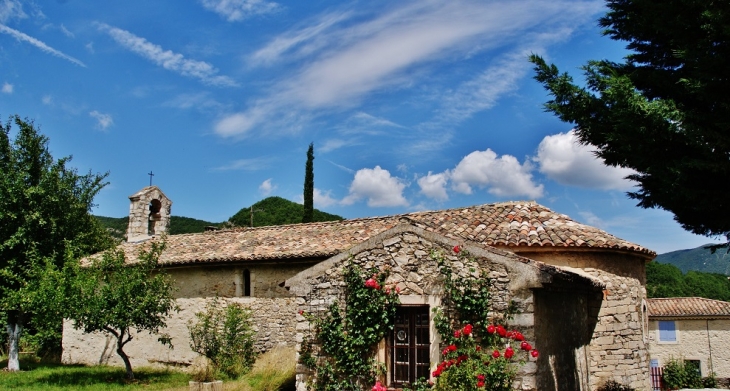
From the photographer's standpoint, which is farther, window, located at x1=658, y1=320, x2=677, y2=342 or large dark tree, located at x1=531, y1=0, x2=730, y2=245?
window, located at x1=658, y1=320, x2=677, y2=342

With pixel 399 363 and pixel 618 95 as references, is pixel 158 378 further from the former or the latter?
pixel 618 95

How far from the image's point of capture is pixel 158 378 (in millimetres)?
16344

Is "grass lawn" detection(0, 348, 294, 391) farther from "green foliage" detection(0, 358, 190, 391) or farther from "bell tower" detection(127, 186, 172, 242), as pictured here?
"bell tower" detection(127, 186, 172, 242)

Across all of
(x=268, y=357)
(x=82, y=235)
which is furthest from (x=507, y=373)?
(x=82, y=235)

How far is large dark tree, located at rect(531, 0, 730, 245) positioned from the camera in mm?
7391

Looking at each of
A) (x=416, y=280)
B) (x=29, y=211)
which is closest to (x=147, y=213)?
(x=29, y=211)

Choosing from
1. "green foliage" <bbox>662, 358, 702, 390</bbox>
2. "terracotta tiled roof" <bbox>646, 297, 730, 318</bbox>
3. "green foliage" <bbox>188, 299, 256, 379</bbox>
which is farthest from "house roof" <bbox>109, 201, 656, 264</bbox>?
"terracotta tiled roof" <bbox>646, 297, 730, 318</bbox>

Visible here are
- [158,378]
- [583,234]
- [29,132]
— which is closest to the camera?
[583,234]

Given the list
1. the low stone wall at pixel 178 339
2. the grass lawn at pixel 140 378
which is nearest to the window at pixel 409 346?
the grass lawn at pixel 140 378

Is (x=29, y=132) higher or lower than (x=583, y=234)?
higher

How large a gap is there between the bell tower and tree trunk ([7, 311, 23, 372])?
5.60 m

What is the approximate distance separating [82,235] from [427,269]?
16.3 meters

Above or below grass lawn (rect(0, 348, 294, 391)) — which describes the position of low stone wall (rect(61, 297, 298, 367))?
above

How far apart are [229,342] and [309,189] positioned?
16.5 metres
